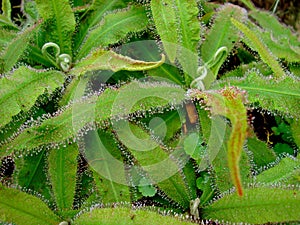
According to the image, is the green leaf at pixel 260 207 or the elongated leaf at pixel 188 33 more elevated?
the elongated leaf at pixel 188 33

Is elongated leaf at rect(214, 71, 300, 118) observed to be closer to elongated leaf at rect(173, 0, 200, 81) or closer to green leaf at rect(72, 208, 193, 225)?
elongated leaf at rect(173, 0, 200, 81)

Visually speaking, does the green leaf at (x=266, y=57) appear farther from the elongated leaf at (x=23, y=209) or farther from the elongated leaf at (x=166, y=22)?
the elongated leaf at (x=23, y=209)

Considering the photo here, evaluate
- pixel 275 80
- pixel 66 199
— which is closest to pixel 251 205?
pixel 275 80

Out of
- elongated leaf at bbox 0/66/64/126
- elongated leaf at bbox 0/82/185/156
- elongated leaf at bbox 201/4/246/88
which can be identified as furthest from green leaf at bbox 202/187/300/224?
elongated leaf at bbox 0/66/64/126

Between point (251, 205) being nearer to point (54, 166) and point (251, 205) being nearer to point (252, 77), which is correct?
point (252, 77)

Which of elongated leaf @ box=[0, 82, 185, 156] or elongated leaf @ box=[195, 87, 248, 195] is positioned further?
elongated leaf @ box=[0, 82, 185, 156]

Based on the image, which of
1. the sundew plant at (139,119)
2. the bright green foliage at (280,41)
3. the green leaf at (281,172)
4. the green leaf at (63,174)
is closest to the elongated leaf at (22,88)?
the sundew plant at (139,119)
